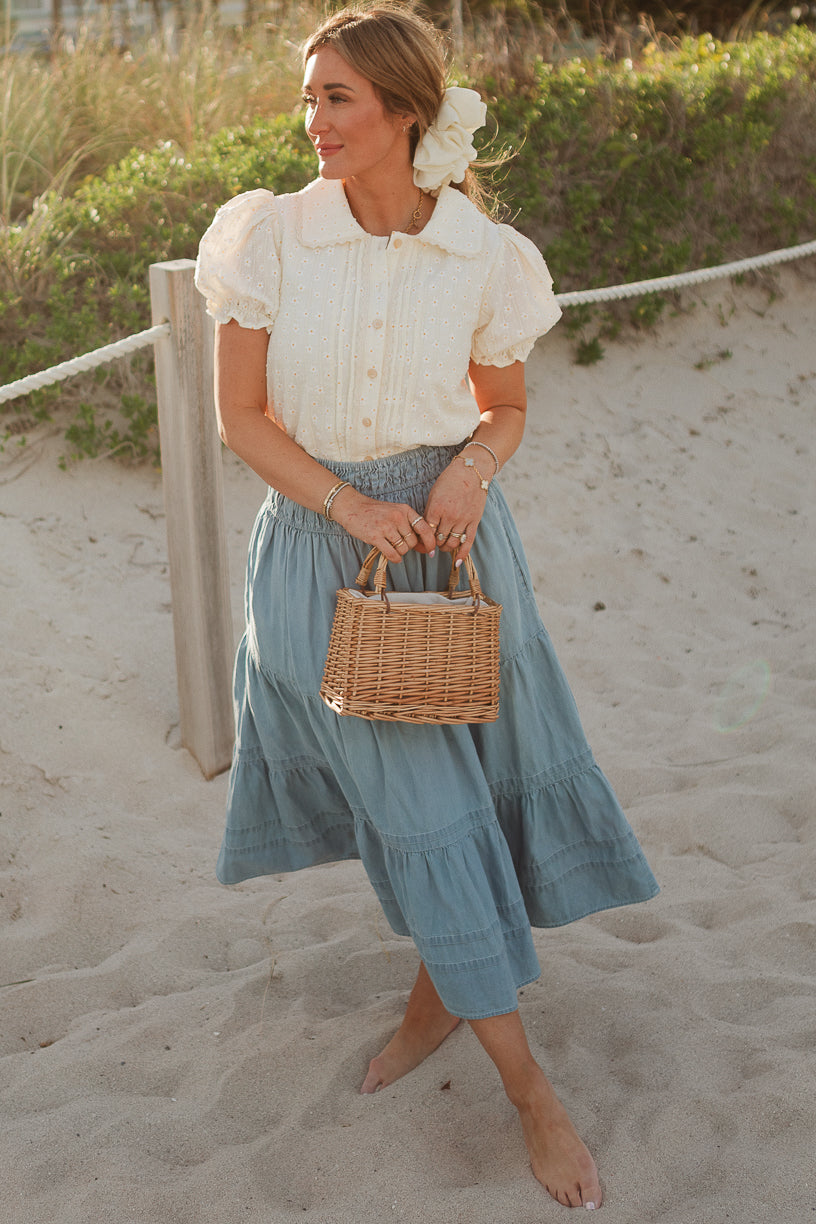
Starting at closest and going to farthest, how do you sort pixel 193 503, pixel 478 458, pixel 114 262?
pixel 478 458, pixel 193 503, pixel 114 262

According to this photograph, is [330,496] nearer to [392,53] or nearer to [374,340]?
[374,340]

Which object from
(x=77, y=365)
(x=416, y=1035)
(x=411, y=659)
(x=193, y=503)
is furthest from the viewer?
(x=193, y=503)

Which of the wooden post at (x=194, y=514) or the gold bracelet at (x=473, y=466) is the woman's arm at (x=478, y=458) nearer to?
the gold bracelet at (x=473, y=466)

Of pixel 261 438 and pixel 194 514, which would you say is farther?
pixel 194 514

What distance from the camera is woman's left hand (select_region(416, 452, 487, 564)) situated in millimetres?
1905

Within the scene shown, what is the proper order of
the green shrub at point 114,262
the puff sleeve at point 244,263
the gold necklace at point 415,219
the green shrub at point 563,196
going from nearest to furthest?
the puff sleeve at point 244,263 → the gold necklace at point 415,219 → the green shrub at point 114,262 → the green shrub at point 563,196

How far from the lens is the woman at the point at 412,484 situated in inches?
73.6

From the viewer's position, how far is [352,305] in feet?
6.23

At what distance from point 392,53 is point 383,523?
2.53 feet

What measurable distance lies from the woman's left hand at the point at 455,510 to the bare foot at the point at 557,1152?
3.15 ft

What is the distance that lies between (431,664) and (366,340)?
57cm

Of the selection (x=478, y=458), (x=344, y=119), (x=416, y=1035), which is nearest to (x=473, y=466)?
(x=478, y=458)

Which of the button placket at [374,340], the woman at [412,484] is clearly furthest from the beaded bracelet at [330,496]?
the button placket at [374,340]

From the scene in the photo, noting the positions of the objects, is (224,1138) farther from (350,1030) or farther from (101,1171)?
(350,1030)
